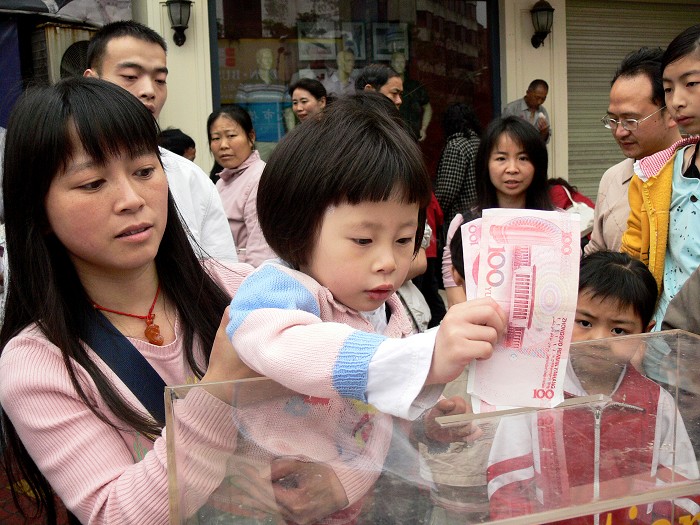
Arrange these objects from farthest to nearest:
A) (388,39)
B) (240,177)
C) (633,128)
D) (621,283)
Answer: (388,39) < (240,177) < (633,128) < (621,283)

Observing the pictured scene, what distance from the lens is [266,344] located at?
1115 mm

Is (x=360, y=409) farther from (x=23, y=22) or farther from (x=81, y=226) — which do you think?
(x=23, y=22)

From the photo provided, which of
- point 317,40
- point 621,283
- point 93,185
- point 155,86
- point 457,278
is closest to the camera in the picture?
point 93,185

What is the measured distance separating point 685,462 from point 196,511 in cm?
72

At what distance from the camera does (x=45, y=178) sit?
1414 millimetres

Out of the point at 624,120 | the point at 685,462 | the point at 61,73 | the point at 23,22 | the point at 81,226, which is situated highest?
the point at 23,22

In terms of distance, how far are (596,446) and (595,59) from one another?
7979 mm

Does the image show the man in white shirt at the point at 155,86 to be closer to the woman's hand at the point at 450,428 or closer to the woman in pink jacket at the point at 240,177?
the woman in pink jacket at the point at 240,177

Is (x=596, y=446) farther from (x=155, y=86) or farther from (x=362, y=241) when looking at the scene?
(x=155, y=86)

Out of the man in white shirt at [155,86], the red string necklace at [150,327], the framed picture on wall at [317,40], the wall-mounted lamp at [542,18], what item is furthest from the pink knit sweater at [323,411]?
the wall-mounted lamp at [542,18]

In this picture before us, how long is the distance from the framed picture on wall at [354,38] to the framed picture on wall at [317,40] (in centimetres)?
7

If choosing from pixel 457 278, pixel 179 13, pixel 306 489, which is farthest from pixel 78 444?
pixel 179 13

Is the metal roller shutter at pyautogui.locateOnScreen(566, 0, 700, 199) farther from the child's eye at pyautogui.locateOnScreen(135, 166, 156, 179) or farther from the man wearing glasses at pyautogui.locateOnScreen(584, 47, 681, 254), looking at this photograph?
the child's eye at pyautogui.locateOnScreen(135, 166, 156, 179)

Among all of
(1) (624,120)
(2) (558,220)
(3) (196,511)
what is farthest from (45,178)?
(1) (624,120)
